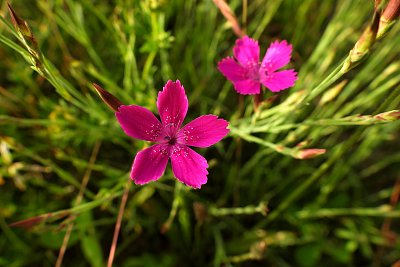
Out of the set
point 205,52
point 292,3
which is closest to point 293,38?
point 292,3

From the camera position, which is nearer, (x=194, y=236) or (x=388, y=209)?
(x=388, y=209)

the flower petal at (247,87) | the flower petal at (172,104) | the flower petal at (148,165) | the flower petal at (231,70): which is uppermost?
the flower petal at (231,70)

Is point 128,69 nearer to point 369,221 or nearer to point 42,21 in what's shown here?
point 42,21

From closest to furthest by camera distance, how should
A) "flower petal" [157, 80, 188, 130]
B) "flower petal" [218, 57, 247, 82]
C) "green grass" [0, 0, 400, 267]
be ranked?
"flower petal" [157, 80, 188, 130] < "flower petal" [218, 57, 247, 82] < "green grass" [0, 0, 400, 267]

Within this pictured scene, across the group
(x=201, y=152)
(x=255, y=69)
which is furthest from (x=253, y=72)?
(x=201, y=152)

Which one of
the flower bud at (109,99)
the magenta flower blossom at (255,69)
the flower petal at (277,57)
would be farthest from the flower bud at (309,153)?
the flower bud at (109,99)

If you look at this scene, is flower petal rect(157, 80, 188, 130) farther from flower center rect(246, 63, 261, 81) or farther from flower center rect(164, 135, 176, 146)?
flower center rect(246, 63, 261, 81)

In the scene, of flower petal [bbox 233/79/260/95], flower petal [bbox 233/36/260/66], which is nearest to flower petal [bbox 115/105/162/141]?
flower petal [bbox 233/79/260/95]

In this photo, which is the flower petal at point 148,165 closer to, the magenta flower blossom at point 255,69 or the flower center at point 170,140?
the flower center at point 170,140
